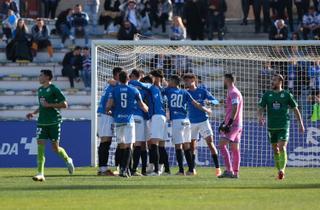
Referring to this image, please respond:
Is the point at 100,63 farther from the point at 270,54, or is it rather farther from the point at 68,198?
the point at 68,198

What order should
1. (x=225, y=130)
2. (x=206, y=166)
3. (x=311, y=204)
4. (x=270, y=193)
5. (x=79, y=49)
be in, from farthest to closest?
(x=79, y=49), (x=206, y=166), (x=225, y=130), (x=270, y=193), (x=311, y=204)

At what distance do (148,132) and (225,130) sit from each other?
7.91 feet

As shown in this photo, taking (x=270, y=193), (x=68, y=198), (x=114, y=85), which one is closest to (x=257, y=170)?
(x=114, y=85)

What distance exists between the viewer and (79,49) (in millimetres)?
35469

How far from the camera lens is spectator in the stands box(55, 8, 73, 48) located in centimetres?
3719

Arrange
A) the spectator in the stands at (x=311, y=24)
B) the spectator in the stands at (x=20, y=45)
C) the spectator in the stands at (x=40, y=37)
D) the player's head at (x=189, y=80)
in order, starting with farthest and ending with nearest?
the spectator in the stands at (x=40, y=37) < the spectator in the stands at (x=20, y=45) < the spectator in the stands at (x=311, y=24) < the player's head at (x=189, y=80)

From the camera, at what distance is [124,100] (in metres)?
22.3

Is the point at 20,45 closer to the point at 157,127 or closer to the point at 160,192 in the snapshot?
the point at 157,127

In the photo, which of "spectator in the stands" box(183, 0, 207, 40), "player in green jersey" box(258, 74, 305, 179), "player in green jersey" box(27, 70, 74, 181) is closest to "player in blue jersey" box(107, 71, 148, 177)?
"player in green jersey" box(27, 70, 74, 181)

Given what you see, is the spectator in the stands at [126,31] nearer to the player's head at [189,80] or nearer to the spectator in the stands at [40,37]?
the spectator in the stands at [40,37]

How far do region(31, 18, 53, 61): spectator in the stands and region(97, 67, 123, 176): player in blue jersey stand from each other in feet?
41.2

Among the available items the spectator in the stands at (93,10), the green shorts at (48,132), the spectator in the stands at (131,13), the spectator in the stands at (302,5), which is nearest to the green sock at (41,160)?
the green shorts at (48,132)

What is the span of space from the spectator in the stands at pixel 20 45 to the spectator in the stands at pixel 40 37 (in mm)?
203

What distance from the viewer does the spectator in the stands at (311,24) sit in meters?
36.0
